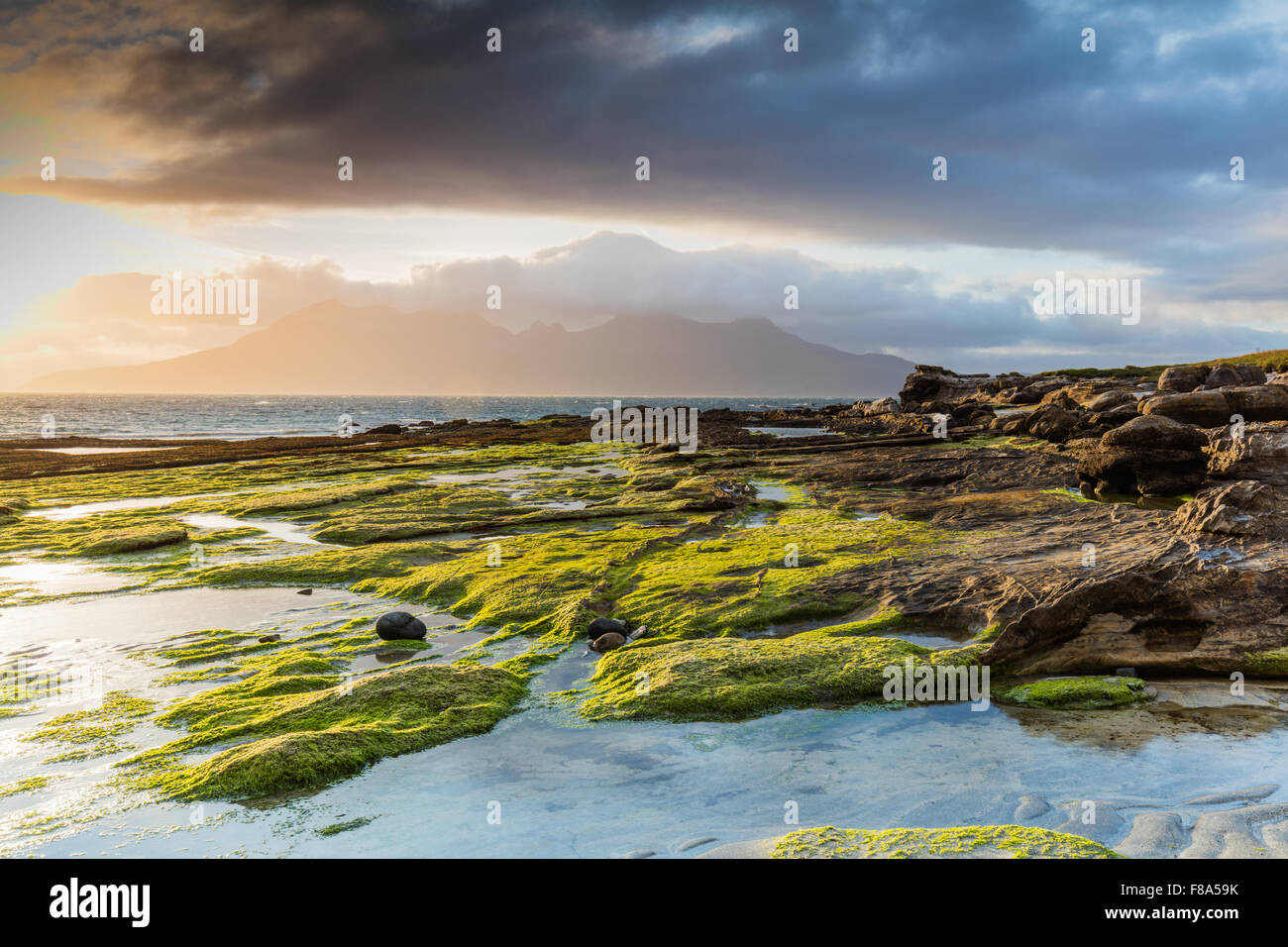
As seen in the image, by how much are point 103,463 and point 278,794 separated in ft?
208

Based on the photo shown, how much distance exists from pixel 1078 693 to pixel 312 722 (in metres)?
12.5

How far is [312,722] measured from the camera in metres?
11.4

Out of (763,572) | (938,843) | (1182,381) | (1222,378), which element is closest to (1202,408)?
(1222,378)

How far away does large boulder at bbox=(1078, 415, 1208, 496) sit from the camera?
2762 cm

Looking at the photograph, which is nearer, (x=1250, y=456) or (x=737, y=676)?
(x=737, y=676)

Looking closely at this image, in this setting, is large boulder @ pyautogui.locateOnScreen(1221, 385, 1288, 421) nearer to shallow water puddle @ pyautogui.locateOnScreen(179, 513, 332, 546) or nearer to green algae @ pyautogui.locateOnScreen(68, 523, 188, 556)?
shallow water puddle @ pyautogui.locateOnScreen(179, 513, 332, 546)

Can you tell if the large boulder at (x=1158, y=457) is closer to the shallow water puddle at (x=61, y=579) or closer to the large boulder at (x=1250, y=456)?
the large boulder at (x=1250, y=456)

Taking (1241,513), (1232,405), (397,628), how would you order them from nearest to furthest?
(397,628) → (1241,513) → (1232,405)

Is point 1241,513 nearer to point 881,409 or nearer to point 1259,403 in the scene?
point 1259,403

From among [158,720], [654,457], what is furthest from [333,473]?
[158,720]

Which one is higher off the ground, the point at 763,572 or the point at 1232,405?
the point at 1232,405

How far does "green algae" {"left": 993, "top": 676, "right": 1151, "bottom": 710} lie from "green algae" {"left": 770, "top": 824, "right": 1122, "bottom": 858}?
173 inches

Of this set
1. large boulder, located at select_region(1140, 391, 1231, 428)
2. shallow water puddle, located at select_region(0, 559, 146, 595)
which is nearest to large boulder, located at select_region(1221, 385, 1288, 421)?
large boulder, located at select_region(1140, 391, 1231, 428)
